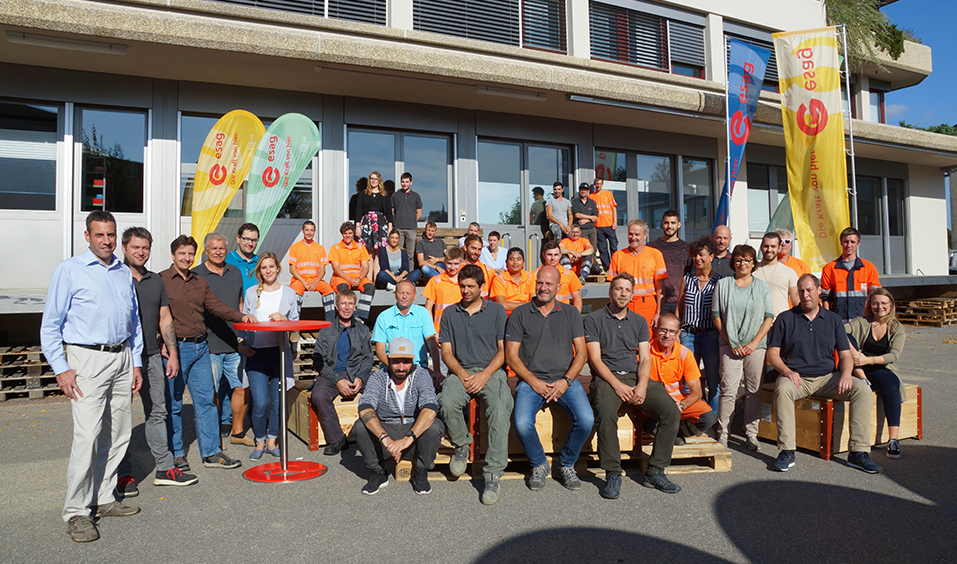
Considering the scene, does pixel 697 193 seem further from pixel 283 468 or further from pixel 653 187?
pixel 283 468

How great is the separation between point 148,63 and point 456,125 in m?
5.55

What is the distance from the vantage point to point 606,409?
482 centimetres

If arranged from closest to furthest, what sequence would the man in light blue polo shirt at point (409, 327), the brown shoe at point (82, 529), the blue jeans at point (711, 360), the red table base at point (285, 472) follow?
1. the brown shoe at point (82, 529)
2. the red table base at point (285, 472)
3. the man in light blue polo shirt at point (409, 327)
4. the blue jeans at point (711, 360)

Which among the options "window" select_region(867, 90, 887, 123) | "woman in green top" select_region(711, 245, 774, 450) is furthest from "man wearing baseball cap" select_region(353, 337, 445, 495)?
"window" select_region(867, 90, 887, 123)

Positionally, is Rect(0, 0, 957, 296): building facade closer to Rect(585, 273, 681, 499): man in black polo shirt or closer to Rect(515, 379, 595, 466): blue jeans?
Rect(585, 273, 681, 499): man in black polo shirt

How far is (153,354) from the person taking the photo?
4.65 m

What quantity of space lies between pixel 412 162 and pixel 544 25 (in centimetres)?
448

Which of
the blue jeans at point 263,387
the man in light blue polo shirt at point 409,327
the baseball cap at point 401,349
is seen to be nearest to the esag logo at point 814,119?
the man in light blue polo shirt at point 409,327

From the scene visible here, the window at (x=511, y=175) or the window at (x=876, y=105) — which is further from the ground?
the window at (x=876, y=105)

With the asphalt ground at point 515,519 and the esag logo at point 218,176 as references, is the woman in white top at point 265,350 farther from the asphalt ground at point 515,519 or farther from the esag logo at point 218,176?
the esag logo at point 218,176

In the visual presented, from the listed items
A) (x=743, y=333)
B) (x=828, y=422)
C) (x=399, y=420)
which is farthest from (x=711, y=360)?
(x=399, y=420)

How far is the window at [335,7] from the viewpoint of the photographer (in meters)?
10.5

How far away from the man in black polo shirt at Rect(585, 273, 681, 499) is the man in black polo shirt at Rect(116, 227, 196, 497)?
11.1ft

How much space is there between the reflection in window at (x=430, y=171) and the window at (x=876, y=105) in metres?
15.4
